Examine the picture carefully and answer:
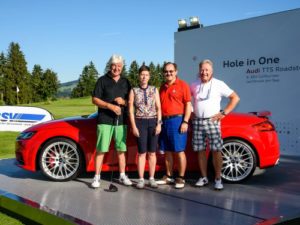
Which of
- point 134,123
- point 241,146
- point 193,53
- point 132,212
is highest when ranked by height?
point 193,53

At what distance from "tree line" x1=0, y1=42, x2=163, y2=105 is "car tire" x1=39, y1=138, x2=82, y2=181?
60.2 meters

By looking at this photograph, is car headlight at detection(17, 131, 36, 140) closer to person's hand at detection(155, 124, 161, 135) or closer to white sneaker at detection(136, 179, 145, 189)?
white sneaker at detection(136, 179, 145, 189)

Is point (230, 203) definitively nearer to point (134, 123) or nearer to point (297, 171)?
point (134, 123)

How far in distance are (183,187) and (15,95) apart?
68477 millimetres

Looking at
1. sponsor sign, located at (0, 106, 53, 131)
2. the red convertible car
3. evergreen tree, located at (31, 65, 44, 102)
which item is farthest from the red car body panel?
evergreen tree, located at (31, 65, 44, 102)

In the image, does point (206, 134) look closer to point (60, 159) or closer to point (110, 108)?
point (110, 108)

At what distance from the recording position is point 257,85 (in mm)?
8422

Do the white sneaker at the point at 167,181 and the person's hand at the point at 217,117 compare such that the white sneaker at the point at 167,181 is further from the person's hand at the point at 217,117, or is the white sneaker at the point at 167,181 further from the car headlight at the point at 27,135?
the car headlight at the point at 27,135

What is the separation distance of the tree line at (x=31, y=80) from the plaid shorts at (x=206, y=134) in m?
60.6

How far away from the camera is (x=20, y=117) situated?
12195mm

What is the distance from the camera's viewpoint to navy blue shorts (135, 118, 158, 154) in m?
4.86

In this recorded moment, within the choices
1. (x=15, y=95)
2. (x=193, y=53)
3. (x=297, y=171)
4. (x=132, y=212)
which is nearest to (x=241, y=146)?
(x=297, y=171)

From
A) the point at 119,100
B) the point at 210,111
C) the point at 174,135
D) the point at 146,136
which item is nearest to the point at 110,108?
the point at 119,100

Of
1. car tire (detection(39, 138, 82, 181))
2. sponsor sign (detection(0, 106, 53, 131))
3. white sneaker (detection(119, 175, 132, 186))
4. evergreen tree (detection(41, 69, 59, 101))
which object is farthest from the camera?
evergreen tree (detection(41, 69, 59, 101))
